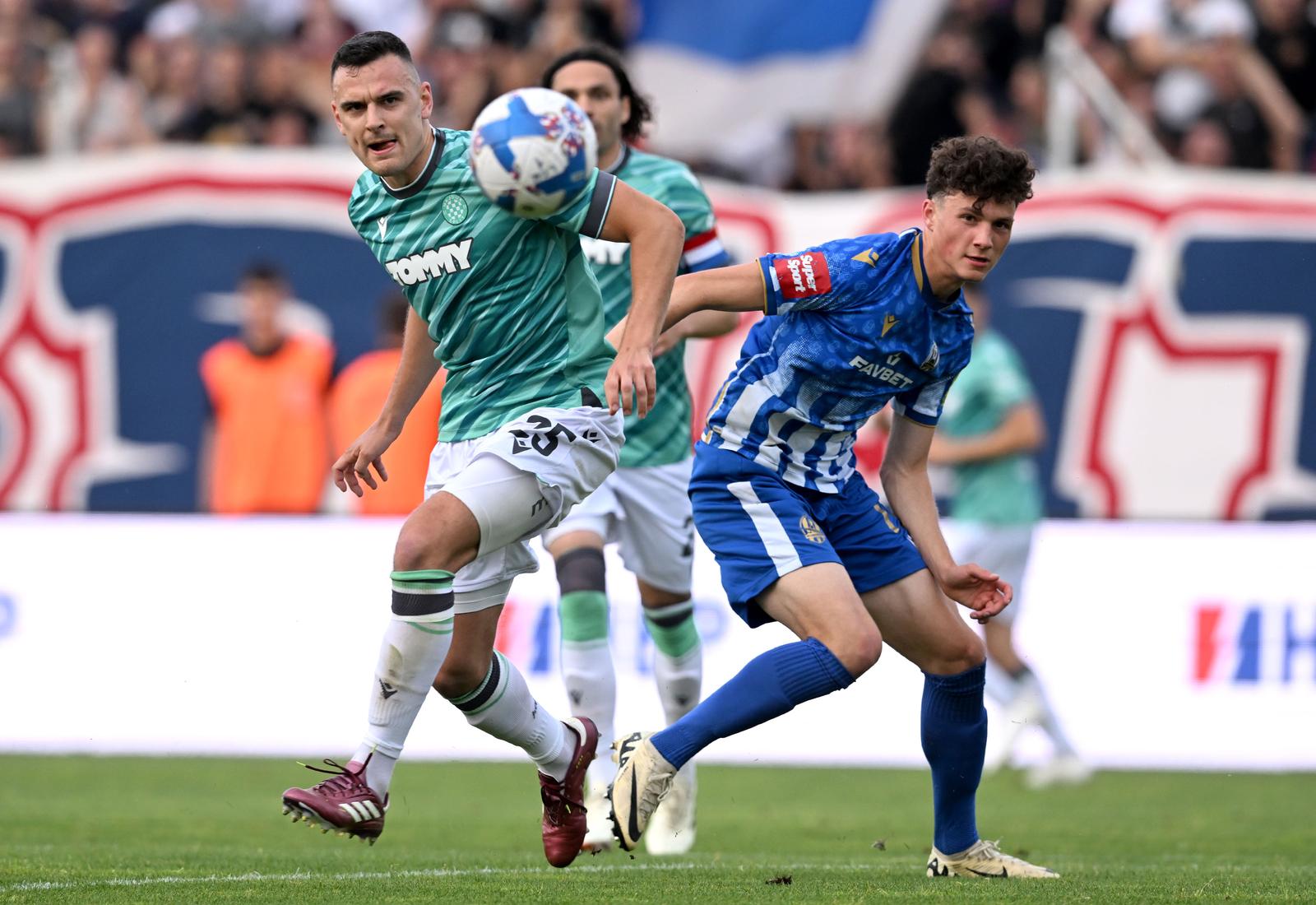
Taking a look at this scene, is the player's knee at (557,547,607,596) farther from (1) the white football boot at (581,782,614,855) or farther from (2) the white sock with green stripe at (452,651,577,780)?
(2) the white sock with green stripe at (452,651,577,780)

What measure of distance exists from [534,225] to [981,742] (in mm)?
2117

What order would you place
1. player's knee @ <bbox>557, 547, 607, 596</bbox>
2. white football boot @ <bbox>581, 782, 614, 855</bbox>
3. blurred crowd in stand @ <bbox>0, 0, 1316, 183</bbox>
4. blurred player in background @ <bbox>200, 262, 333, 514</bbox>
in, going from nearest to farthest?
white football boot @ <bbox>581, 782, 614, 855</bbox> < player's knee @ <bbox>557, 547, 607, 596</bbox> < blurred player in background @ <bbox>200, 262, 333, 514</bbox> < blurred crowd in stand @ <bbox>0, 0, 1316, 183</bbox>

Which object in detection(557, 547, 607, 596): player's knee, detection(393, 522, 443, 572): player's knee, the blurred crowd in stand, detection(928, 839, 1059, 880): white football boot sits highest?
the blurred crowd in stand

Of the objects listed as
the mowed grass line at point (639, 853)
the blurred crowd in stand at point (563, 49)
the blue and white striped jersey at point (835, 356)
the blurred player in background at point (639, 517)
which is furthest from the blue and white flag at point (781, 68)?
the blue and white striped jersey at point (835, 356)

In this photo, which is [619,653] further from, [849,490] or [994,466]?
[849,490]

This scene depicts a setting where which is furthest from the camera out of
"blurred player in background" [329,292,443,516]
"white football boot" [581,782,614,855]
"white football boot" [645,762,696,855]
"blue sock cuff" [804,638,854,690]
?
"blurred player in background" [329,292,443,516]

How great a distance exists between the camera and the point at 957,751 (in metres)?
5.99

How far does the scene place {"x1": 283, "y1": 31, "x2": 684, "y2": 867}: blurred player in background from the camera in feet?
17.8

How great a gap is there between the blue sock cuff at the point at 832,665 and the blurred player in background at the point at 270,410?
8952 mm

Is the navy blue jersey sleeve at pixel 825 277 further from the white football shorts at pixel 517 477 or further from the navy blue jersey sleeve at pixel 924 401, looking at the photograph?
the white football shorts at pixel 517 477

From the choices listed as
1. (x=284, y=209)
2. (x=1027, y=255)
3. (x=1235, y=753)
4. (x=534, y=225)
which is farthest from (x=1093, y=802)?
(x=284, y=209)

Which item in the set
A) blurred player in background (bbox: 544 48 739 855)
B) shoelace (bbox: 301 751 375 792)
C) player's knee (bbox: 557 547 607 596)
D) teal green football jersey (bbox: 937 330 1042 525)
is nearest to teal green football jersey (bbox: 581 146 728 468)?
blurred player in background (bbox: 544 48 739 855)

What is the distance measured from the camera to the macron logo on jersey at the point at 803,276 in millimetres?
5680

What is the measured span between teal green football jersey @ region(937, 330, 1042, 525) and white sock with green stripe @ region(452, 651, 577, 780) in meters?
5.30
